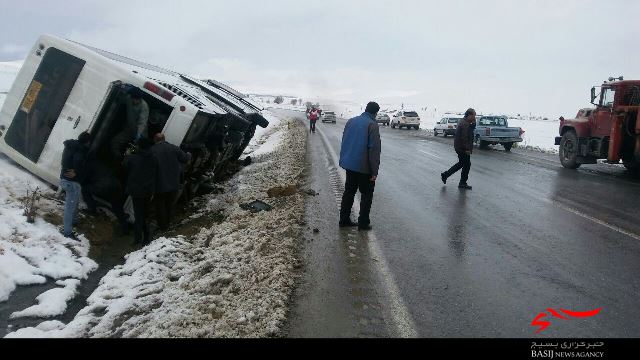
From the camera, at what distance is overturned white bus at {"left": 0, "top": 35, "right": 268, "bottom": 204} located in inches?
277

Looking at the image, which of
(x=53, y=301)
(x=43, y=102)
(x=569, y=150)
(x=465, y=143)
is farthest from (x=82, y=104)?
(x=569, y=150)

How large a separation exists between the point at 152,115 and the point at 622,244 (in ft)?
24.0

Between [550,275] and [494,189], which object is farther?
[494,189]

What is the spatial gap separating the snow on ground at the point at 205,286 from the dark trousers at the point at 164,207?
0.63 metres

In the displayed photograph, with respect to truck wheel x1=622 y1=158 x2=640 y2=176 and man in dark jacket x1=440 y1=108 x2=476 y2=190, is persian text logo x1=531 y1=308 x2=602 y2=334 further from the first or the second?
truck wheel x1=622 y1=158 x2=640 y2=176

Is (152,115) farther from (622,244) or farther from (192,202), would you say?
(622,244)

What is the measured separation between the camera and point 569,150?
50.1 ft

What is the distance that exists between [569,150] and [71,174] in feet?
48.0

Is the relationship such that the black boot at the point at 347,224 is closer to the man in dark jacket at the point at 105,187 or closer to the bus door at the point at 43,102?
the man in dark jacket at the point at 105,187

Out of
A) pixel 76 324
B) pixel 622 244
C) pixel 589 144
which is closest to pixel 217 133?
pixel 76 324

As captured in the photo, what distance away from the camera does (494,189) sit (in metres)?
10.4

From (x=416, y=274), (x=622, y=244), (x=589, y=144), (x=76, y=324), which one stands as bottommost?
(x=76, y=324)

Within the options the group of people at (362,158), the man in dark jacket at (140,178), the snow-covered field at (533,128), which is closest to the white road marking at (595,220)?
the group of people at (362,158)

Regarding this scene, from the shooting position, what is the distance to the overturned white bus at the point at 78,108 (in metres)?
7.04
